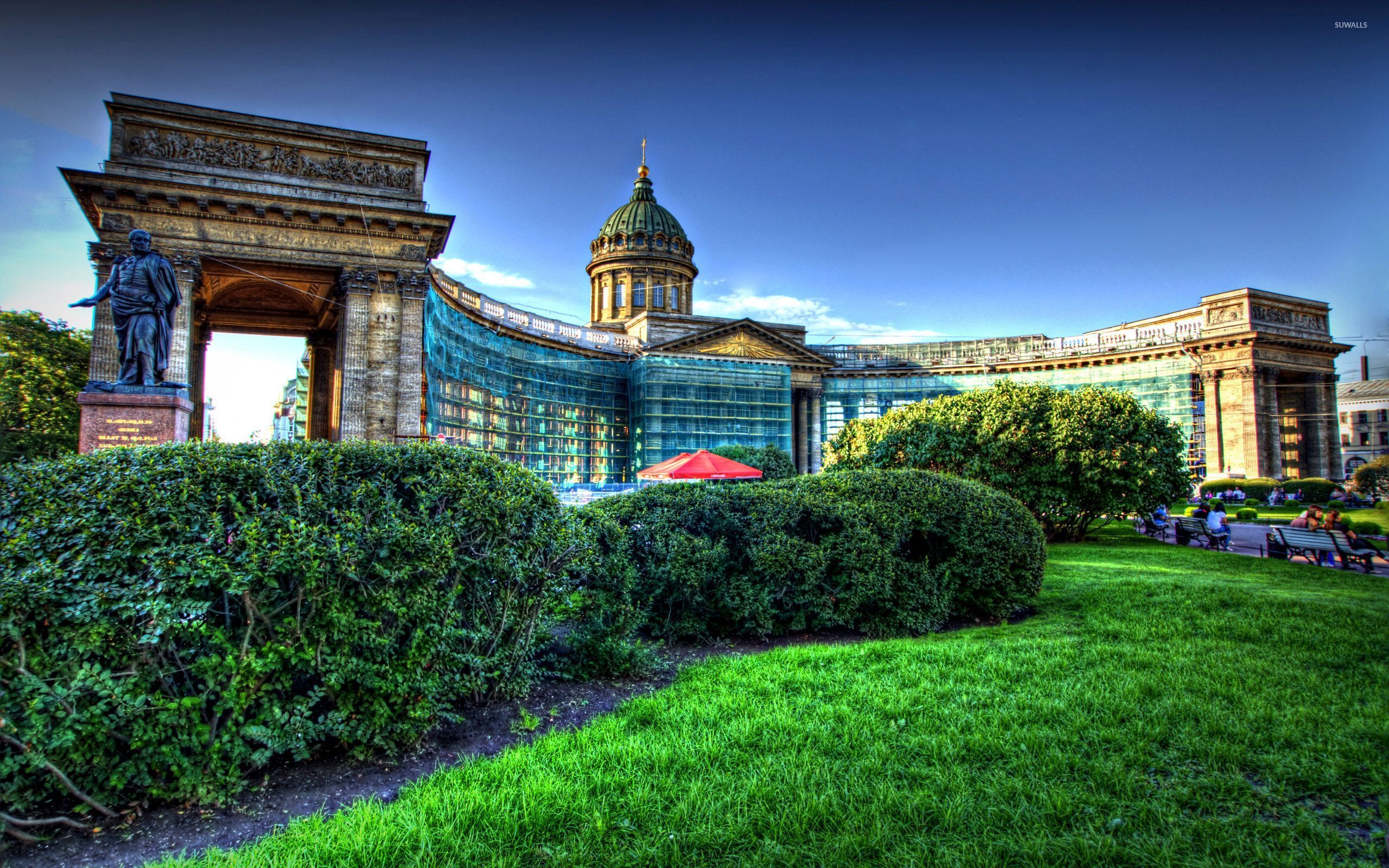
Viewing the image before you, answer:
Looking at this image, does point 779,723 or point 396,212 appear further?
point 396,212

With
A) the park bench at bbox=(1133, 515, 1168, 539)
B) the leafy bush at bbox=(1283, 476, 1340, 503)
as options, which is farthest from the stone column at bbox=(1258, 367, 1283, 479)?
the park bench at bbox=(1133, 515, 1168, 539)

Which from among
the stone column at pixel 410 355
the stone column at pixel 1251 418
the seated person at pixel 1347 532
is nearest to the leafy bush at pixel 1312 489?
the stone column at pixel 1251 418

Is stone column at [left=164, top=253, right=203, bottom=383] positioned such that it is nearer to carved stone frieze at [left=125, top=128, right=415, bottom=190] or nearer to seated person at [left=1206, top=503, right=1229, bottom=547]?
carved stone frieze at [left=125, top=128, right=415, bottom=190]

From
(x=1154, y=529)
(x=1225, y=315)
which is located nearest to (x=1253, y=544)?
(x=1154, y=529)

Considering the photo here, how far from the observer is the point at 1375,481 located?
104 ft

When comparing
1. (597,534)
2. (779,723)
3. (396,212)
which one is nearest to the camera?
(779,723)

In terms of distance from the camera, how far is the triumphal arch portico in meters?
17.2

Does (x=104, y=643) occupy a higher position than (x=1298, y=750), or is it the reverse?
(x=104, y=643)

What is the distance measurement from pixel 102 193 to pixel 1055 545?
2705 cm

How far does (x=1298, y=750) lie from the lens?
3.45 meters

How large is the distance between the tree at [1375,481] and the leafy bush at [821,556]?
122 ft

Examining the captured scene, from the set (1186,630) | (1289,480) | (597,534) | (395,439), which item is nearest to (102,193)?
(395,439)

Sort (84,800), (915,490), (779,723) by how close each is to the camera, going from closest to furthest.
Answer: (84,800), (779,723), (915,490)

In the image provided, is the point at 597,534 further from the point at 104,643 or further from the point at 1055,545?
the point at 1055,545
